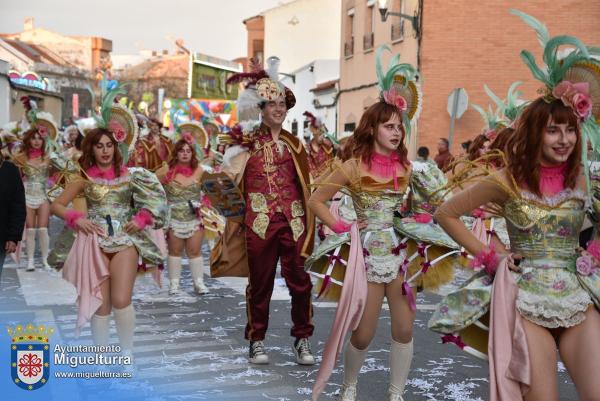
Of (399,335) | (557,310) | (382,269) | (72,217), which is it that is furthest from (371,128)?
(72,217)

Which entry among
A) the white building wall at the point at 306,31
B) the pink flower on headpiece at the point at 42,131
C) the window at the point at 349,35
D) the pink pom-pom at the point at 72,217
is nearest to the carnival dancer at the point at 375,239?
the pink pom-pom at the point at 72,217

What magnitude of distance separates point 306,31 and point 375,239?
51407 millimetres

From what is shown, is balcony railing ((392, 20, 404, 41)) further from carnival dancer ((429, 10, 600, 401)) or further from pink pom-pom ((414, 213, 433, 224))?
carnival dancer ((429, 10, 600, 401))

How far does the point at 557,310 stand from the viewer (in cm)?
459

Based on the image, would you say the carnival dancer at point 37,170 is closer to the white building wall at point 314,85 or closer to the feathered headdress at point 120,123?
the feathered headdress at point 120,123

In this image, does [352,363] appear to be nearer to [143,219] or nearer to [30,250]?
[143,219]

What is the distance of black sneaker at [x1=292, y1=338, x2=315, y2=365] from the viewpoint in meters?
7.92

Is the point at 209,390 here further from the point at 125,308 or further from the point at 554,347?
the point at 554,347

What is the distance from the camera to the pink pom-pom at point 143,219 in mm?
7437

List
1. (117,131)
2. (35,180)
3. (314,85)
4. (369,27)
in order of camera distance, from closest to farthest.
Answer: (117,131), (35,180), (369,27), (314,85)

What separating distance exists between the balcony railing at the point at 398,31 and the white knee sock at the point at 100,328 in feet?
76.3

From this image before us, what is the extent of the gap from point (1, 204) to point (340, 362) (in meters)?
3.01

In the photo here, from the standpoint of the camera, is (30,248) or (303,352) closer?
(303,352)

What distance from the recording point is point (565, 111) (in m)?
4.69
